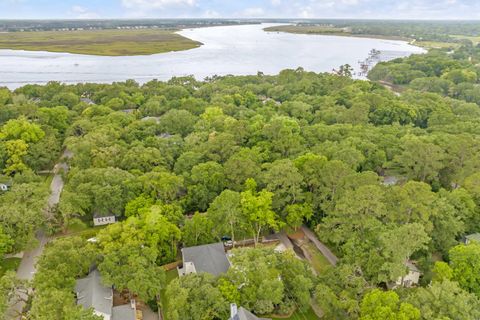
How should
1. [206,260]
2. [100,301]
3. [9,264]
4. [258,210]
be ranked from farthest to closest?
[258,210] → [9,264] → [206,260] → [100,301]

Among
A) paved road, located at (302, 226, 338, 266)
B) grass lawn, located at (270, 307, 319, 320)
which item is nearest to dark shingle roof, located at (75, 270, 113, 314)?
grass lawn, located at (270, 307, 319, 320)

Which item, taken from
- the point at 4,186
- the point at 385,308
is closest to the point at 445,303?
the point at 385,308

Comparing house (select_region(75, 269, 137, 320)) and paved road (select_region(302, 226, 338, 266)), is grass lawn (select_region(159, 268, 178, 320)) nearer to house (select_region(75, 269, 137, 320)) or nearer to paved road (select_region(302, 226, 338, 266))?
house (select_region(75, 269, 137, 320))

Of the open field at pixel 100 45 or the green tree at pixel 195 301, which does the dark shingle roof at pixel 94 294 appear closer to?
the green tree at pixel 195 301

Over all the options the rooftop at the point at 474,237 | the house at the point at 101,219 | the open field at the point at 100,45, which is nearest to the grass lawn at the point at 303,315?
the rooftop at the point at 474,237

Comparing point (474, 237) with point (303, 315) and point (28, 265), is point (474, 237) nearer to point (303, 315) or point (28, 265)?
point (303, 315)

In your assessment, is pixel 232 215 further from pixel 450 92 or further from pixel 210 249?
pixel 450 92

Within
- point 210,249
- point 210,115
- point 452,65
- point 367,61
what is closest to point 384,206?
point 210,249
